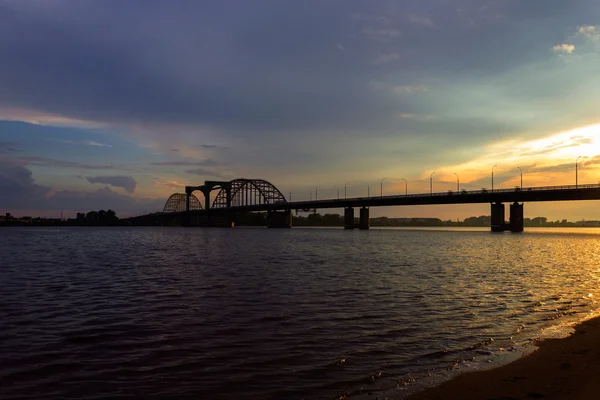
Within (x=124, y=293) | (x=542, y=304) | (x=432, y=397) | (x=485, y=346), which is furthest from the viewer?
(x=124, y=293)

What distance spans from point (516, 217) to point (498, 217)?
19.3 ft

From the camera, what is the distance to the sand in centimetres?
790

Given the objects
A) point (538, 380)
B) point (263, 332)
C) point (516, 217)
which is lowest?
point (263, 332)

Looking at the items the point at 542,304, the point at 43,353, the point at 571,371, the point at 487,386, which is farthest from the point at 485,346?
the point at 43,353

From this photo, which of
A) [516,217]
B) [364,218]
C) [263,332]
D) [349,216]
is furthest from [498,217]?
[263,332]

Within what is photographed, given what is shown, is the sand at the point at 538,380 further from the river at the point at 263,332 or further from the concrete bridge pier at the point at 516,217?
the concrete bridge pier at the point at 516,217

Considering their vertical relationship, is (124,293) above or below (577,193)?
below

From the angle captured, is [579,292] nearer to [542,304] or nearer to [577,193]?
[542,304]

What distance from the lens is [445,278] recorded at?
88.2 ft

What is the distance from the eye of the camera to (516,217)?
148m

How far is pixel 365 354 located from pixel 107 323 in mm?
8700

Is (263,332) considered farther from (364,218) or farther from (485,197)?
(364,218)

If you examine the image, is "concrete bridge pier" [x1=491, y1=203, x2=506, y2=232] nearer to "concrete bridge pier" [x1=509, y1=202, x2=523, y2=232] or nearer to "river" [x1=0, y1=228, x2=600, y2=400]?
"concrete bridge pier" [x1=509, y1=202, x2=523, y2=232]

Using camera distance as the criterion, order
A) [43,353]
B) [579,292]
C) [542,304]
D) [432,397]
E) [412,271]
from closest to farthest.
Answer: [432,397] < [43,353] < [542,304] < [579,292] < [412,271]
